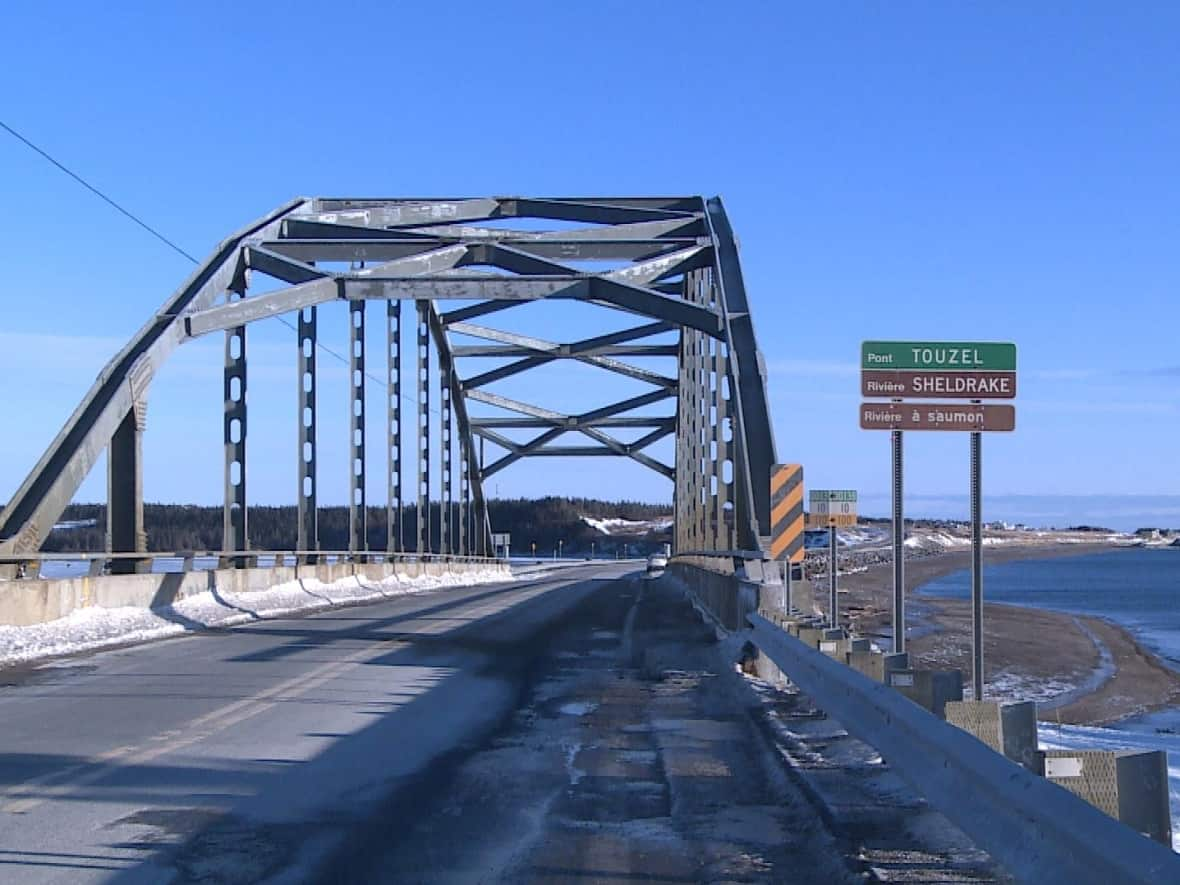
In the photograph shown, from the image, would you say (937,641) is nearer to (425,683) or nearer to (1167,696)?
(1167,696)

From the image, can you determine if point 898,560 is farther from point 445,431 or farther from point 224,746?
point 445,431

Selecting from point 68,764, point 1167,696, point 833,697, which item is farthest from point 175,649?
point 1167,696

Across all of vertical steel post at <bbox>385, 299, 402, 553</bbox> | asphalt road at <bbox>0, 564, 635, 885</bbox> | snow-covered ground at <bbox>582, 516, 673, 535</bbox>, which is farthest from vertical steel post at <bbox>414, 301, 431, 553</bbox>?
snow-covered ground at <bbox>582, 516, 673, 535</bbox>

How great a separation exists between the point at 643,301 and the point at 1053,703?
31.9 ft

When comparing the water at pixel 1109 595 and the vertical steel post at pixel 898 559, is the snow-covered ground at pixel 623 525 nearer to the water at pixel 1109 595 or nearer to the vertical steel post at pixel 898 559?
the water at pixel 1109 595

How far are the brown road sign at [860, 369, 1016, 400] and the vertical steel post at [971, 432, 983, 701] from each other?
517 millimetres

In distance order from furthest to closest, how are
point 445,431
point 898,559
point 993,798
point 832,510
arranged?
point 445,431
point 832,510
point 898,559
point 993,798

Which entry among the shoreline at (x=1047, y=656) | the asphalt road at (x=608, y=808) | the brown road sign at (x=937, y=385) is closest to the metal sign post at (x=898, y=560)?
the brown road sign at (x=937, y=385)

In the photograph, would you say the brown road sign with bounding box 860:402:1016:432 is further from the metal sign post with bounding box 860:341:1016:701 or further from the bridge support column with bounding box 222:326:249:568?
the bridge support column with bounding box 222:326:249:568

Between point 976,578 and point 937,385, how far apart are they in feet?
5.99

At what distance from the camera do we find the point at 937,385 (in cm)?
1068

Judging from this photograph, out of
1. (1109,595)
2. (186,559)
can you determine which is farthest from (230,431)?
(1109,595)

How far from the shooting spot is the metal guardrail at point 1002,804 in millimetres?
3980

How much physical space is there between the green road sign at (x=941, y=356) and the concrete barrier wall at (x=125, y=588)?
34.4 ft
